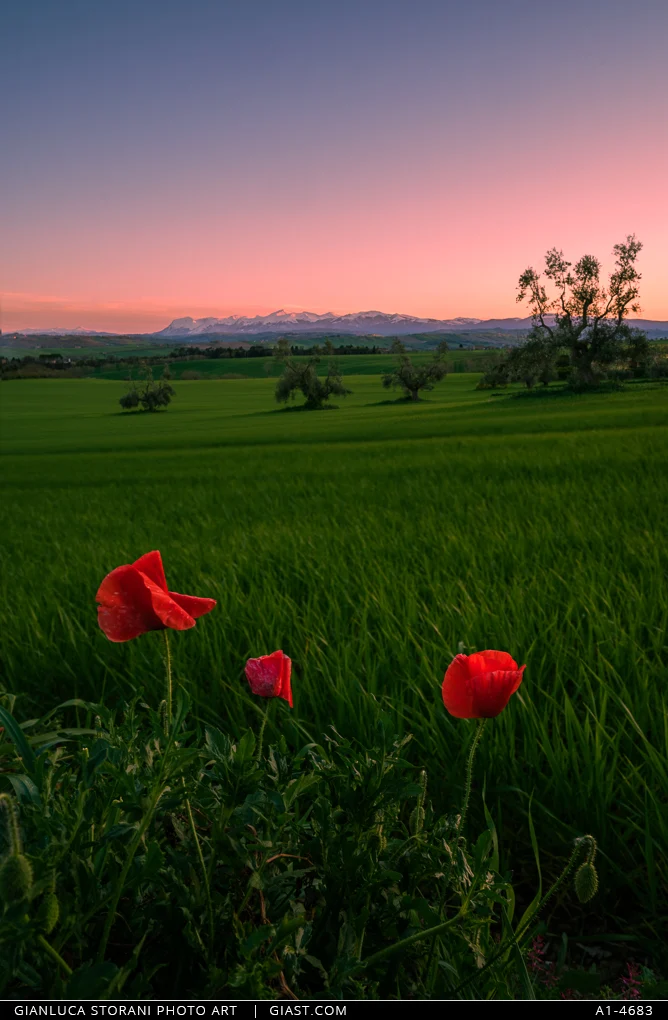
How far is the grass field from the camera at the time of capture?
1651mm

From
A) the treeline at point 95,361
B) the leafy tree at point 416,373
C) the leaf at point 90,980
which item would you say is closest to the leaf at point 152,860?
the leaf at point 90,980

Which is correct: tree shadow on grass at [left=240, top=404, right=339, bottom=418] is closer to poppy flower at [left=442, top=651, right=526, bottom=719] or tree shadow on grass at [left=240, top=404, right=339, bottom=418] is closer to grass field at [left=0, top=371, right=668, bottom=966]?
grass field at [left=0, top=371, right=668, bottom=966]

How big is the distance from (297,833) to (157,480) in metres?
12.5

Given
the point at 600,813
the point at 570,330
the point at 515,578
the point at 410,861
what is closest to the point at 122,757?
the point at 410,861

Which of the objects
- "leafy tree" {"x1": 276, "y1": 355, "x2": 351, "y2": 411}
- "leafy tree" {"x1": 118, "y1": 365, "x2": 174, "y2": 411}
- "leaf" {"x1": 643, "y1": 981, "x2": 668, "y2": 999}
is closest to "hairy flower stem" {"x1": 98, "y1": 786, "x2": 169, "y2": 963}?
"leaf" {"x1": 643, "y1": 981, "x2": 668, "y2": 999}

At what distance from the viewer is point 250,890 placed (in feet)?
3.26

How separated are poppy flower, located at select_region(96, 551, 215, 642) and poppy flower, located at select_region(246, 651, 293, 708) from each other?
0.19 meters

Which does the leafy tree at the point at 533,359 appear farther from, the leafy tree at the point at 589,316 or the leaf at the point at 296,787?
the leaf at the point at 296,787

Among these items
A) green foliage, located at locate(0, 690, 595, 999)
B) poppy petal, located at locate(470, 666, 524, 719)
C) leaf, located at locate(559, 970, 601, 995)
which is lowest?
leaf, located at locate(559, 970, 601, 995)

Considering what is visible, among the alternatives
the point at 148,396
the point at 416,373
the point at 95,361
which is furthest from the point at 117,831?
the point at 95,361

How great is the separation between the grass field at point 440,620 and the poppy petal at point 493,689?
10.9 inches

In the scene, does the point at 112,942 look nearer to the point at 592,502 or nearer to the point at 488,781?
the point at 488,781

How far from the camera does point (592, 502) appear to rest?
5.64 m

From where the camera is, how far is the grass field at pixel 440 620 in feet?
5.42
